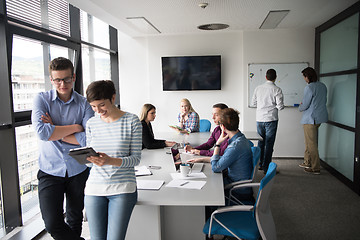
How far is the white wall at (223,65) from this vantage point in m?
6.45

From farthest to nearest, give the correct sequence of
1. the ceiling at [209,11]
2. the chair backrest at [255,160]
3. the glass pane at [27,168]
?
the ceiling at [209,11] < the glass pane at [27,168] < the chair backrest at [255,160]

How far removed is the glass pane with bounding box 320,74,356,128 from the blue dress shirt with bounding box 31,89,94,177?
159 inches

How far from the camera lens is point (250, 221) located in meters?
2.41

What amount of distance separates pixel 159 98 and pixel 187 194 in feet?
15.8

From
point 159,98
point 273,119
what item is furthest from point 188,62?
point 273,119

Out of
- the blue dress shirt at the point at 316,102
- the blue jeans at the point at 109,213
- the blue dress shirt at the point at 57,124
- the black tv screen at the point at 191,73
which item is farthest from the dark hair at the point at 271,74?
the blue jeans at the point at 109,213

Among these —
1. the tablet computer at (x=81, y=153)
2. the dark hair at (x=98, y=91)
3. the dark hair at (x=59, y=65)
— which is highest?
the dark hair at (x=59, y=65)

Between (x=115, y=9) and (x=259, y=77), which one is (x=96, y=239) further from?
(x=259, y=77)

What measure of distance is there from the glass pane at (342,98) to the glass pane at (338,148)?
0.65ft

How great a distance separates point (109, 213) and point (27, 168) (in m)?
2.13

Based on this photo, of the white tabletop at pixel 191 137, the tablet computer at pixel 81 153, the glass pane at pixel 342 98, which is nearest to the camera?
the tablet computer at pixel 81 153

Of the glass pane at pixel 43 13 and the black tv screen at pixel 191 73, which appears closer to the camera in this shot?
the glass pane at pixel 43 13

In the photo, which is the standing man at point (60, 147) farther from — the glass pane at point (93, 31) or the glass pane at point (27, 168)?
the glass pane at point (93, 31)

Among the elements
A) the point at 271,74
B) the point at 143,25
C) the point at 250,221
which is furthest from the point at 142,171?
the point at 143,25
